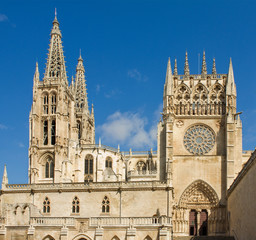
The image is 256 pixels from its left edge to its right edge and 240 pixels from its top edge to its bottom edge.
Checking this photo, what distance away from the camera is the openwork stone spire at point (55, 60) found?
69.8 metres

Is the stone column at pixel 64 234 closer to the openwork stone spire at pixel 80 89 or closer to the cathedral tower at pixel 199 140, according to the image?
the cathedral tower at pixel 199 140

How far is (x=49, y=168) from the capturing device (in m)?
65.4

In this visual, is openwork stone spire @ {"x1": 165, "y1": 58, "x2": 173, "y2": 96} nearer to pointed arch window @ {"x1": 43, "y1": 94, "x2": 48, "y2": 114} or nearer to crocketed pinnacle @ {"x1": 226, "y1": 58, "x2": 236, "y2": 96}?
crocketed pinnacle @ {"x1": 226, "y1": 58, "x2": 236, "y2": 96}

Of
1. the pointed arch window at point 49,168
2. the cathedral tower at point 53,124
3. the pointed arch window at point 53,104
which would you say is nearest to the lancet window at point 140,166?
the cathedral tower at point 53,124

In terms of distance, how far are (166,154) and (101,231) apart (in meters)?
12.5

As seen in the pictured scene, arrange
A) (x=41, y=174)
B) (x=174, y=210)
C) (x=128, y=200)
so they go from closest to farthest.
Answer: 1. (x=128, y=200)
2. (x=174, y=210)
3. (x=41, y=174)

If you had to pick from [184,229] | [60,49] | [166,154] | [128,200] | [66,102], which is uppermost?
[60,49]

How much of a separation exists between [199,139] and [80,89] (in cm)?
3870

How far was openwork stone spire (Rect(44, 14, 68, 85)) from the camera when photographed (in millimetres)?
69750

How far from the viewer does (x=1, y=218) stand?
4181cm

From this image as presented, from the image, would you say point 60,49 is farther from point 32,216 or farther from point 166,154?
point 32,216

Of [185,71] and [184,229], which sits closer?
[184,229]

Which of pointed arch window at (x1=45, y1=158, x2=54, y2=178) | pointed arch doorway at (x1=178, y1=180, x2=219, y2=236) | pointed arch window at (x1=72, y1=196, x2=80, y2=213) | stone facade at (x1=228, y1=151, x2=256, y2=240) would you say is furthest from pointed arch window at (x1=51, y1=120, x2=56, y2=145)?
stone facade at (x1=228, y1=151, x2=256, y2=240)

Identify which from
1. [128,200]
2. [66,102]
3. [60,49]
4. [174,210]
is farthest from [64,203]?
[60,49]
